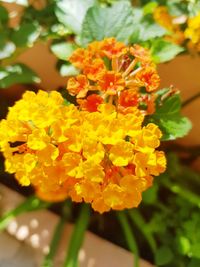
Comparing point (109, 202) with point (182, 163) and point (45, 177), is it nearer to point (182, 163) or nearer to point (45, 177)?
point (45, 177)

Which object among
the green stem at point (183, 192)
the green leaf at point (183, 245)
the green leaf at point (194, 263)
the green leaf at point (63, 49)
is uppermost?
the green leaf at point (63, 49)

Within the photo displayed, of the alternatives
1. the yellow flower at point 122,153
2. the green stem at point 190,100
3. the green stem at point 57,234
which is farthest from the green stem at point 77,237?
the yellow flower at point 122,153

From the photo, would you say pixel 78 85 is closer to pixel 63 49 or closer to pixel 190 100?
pixel 63 49

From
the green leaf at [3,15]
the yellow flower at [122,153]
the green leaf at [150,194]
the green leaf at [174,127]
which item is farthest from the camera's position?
the green leaf at [150,194]

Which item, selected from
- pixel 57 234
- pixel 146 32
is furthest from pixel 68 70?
pixel 57 234

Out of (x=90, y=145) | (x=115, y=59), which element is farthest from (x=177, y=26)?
(x=90, y=145)

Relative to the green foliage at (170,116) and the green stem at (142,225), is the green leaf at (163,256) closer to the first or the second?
the green stem at (142,225)

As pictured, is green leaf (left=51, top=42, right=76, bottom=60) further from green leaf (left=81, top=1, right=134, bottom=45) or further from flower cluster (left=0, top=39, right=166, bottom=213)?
flower cluster (left=0, top=39, right=166, bottom=213)
